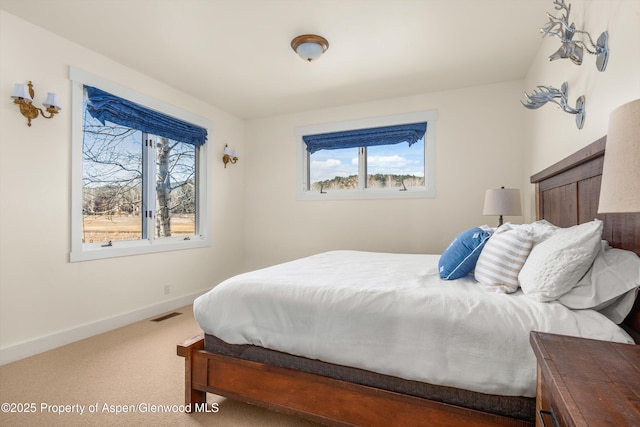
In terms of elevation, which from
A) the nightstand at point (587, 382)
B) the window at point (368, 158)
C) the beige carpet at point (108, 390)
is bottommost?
the beige carpet at point (108, 390)

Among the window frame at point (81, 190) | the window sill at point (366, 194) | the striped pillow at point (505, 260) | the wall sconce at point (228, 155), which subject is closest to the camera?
the striped pillow at point (505, 260)

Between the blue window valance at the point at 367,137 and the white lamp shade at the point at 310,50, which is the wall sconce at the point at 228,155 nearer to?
the blue window valance at the point at 367,137

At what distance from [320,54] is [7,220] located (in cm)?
277

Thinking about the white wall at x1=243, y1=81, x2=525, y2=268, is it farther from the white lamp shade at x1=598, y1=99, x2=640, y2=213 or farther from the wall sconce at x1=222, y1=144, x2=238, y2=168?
the white lamp shade at x1=598, y1=99, x2=640, y2=213

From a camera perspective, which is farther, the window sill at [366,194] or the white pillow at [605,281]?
the window sill at [366,194]

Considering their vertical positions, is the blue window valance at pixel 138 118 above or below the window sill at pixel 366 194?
above

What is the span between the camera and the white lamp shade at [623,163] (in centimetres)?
62

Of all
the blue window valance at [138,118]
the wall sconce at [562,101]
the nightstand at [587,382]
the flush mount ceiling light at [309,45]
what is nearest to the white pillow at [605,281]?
the nightstand at [587,382]

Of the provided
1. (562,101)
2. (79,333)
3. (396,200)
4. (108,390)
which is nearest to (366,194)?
(396,200)

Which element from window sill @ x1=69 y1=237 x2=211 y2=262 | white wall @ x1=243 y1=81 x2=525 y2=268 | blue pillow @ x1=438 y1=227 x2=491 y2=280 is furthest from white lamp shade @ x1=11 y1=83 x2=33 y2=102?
blue pillow @ x1=438 y1=227 x2=491 y2=280

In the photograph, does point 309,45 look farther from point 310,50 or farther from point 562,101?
point 562,101

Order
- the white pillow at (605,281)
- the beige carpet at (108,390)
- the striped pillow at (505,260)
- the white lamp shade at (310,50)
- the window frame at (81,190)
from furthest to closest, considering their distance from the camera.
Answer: the window frame at (81,190), the white lamp shade at (310,50), the beige carpet at (108,390), the striped pillow at (505,260), the white pillow at (605,281)

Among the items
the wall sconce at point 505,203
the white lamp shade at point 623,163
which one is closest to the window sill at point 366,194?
the wall sconce at point 505,203

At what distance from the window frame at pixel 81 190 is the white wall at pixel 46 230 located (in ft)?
0.17
